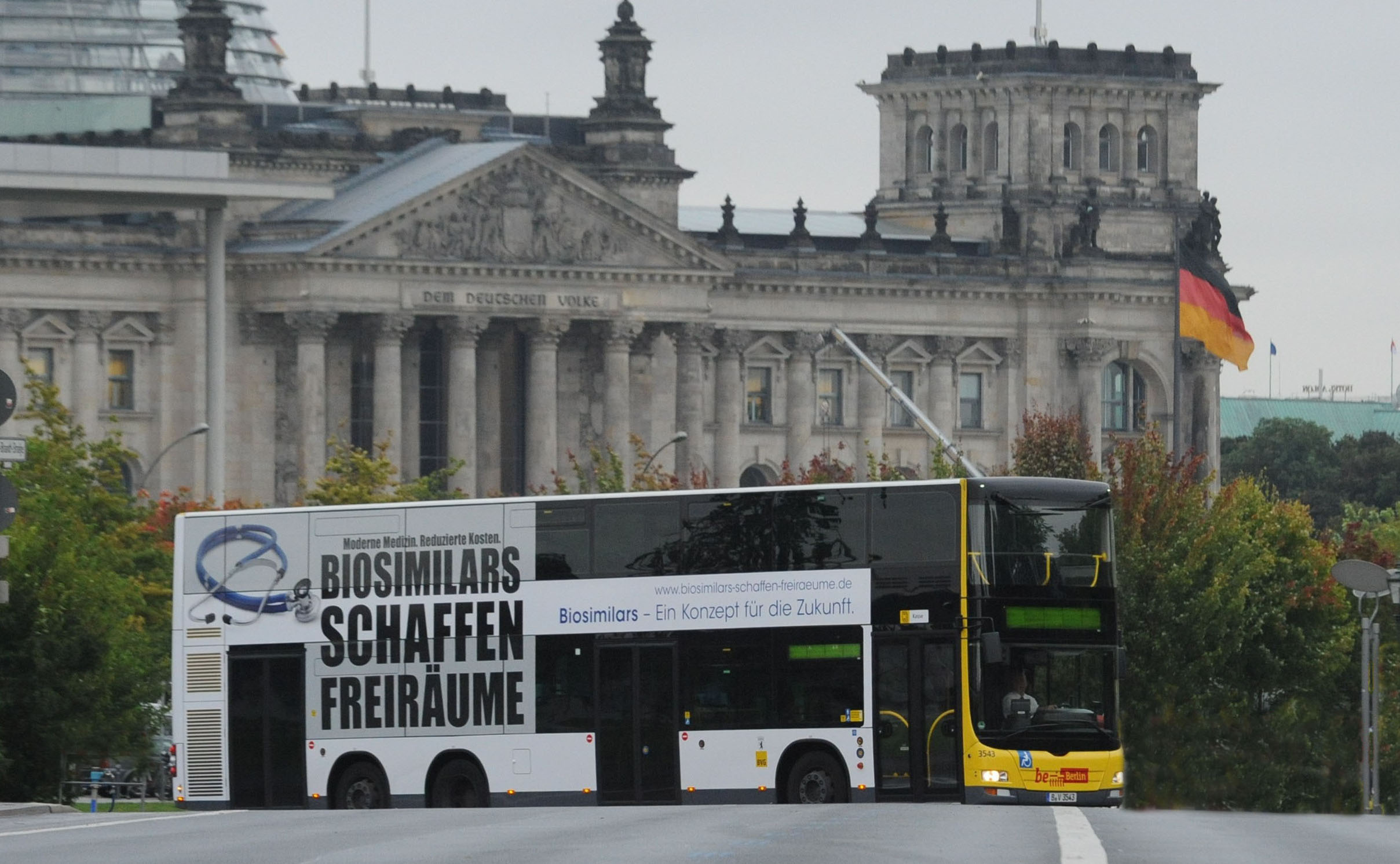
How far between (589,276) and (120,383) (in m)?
16.6

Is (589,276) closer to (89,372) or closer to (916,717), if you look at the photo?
(89,372)

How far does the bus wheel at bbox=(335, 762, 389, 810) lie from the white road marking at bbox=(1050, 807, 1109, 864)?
44.3 ft

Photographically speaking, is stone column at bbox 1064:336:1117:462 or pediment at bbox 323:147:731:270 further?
stone column at bbox 1064:336:1117:462

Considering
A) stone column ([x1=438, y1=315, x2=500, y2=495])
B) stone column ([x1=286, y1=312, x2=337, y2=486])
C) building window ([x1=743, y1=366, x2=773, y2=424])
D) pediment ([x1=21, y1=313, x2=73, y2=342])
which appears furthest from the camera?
building window ([x1=743, y1=366, x2=773, y2=424])

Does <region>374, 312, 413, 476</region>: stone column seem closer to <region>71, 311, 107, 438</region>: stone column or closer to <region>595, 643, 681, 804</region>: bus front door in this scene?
<region>71, 311, 107, 438</region>: stone column

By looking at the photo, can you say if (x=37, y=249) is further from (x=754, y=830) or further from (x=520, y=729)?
(x=754, y=830)

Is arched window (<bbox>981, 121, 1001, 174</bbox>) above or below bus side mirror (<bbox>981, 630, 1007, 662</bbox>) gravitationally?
above

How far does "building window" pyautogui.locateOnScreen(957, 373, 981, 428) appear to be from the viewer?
14825 centimetres

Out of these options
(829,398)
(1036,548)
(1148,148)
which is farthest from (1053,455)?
(1148,148)

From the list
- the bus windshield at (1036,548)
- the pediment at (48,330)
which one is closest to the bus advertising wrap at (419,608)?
the bus windshield at (1036,548)

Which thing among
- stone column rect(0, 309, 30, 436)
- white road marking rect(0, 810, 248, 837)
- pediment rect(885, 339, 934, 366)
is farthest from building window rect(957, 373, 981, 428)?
white road marking rect(0, 810, 248, 837)

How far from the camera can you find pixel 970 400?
148m

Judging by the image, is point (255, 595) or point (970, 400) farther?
point (970, 400)

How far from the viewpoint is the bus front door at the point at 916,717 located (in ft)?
174
